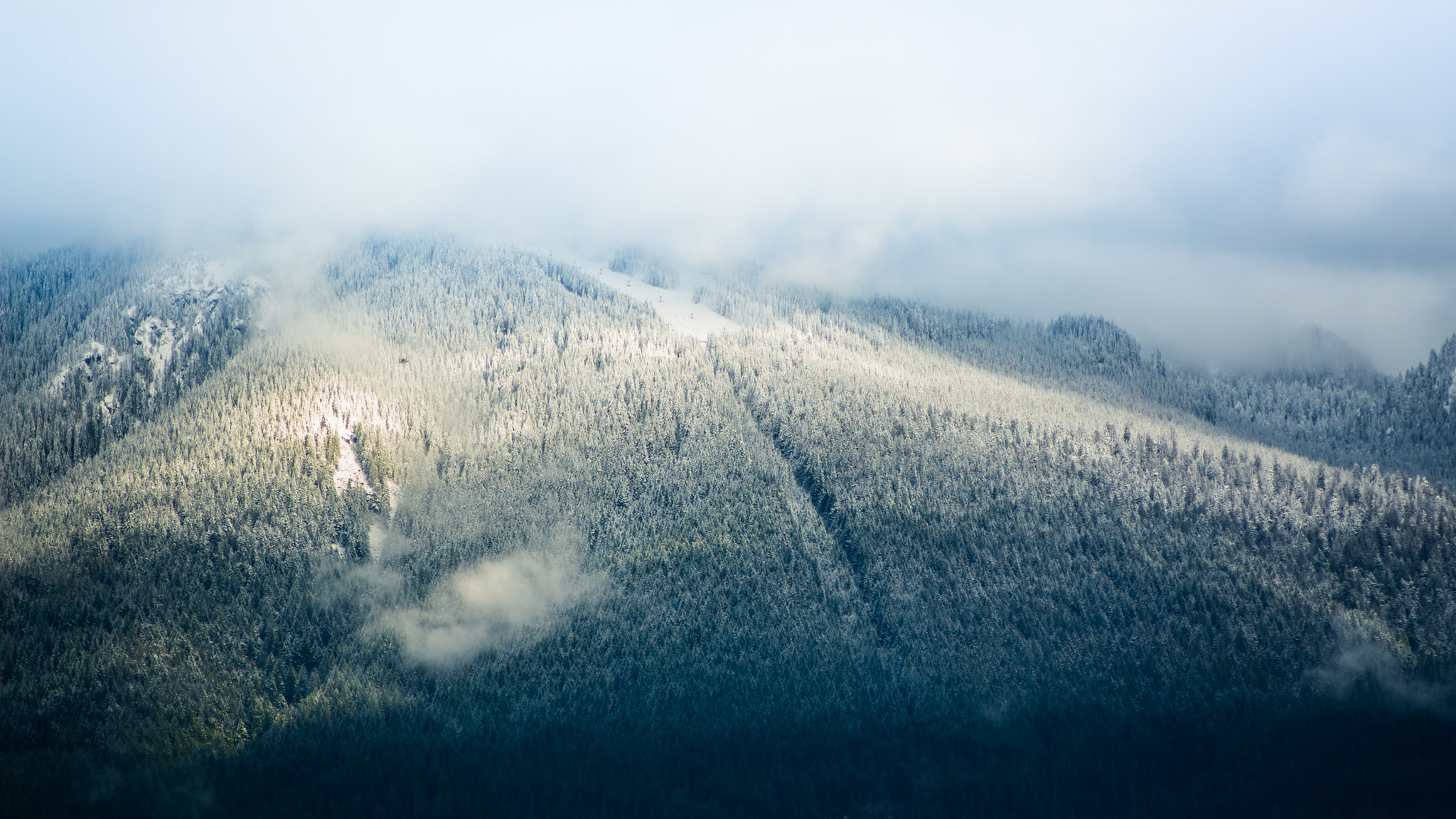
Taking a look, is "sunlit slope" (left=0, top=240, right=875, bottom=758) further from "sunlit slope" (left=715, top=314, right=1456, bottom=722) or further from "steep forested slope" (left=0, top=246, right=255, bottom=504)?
"sunlit slope" (left=715, top=314, right=1456, bottom=722)

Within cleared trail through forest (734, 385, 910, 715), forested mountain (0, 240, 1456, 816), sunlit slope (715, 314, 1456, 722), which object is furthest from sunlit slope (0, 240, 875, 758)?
sunlit slope (715, 314, 1456, 722)

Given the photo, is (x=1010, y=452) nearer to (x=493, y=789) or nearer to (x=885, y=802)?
(x=885, y=802)

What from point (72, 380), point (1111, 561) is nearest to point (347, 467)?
point (72, 380)

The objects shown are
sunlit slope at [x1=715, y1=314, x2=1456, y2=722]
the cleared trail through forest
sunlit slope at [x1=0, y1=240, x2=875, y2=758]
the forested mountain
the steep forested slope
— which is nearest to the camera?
the forested mountain

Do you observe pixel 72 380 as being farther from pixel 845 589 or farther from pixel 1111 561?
pixel 1111 561

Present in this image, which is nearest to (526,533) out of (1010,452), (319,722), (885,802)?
(319,722)

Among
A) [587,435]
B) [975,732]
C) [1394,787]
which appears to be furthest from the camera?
[587,435]
